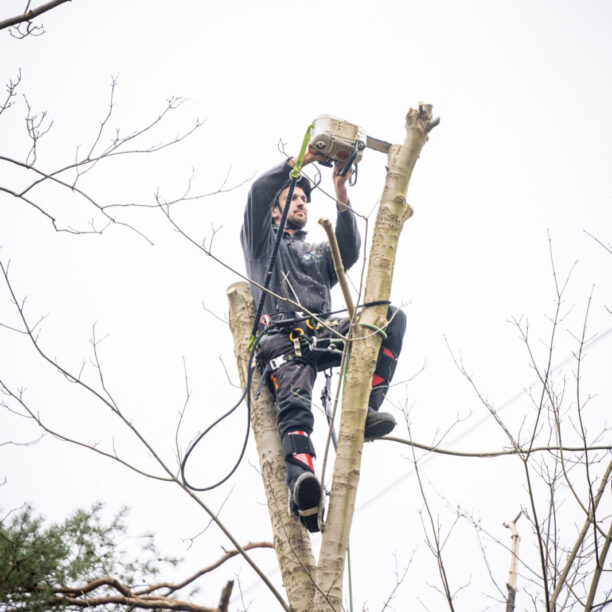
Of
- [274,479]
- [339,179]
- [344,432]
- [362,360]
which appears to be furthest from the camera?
[339,179]

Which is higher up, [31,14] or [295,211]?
[295,211]

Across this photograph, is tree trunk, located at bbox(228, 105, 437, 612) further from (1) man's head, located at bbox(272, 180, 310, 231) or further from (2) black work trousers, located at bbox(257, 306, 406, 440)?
(1) man's head, located at bbox(272, 180, 310, 231)

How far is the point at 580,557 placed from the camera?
2502 millimetres

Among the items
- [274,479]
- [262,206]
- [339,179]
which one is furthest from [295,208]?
[274,479]

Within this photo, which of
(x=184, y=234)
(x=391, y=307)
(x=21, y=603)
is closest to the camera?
(x=184, y=234)

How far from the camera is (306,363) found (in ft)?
9.00

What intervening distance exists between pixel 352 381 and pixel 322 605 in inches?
28.5

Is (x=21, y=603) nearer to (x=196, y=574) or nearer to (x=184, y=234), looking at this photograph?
(x=196, y=574)

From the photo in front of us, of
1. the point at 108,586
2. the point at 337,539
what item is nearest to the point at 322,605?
the point at 337,539

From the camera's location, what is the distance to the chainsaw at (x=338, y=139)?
273 centimetres

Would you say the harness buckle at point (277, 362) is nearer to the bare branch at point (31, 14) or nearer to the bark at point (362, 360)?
the bark at point (362, 360)

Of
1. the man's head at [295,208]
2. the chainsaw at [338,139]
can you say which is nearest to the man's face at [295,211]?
the man's head at [295,208]

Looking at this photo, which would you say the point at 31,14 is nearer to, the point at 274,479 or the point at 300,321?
the point at 300,321

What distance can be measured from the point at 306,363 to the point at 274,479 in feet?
1.58
